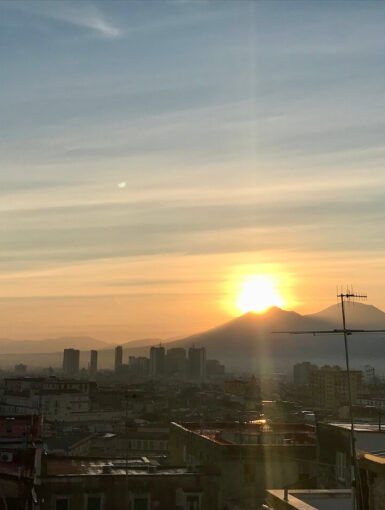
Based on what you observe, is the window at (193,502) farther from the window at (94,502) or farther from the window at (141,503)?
the window at (94,502)

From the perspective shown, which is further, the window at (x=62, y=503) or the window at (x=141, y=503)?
the window at (x=141, y=503)

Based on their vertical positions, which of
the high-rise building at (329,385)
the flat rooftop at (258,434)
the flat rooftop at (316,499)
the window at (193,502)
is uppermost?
the high-rise building at (329,385)

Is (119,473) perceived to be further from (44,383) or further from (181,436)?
(44,383)

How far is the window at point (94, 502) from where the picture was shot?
2044 centimetres

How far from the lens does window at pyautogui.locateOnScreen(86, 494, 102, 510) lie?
20.4 meters

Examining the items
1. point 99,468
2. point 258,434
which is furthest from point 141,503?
point 258,434

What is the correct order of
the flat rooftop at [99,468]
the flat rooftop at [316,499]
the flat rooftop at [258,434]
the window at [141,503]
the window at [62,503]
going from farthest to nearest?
the flat rooftop at [258,434] < the flat rooftop at [99,468] < the window at [141,503] < the window at [62,503] < the flat rooftop at [316,499]

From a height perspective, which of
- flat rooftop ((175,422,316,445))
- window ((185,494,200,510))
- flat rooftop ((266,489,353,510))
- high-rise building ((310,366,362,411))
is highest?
high-rise building ((310,366,362,411))

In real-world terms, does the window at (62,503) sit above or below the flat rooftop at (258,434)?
below

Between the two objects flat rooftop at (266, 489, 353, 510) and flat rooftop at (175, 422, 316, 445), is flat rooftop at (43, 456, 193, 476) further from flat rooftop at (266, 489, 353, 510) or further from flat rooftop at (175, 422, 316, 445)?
flat rooftop at (266, 489, 353, 510)

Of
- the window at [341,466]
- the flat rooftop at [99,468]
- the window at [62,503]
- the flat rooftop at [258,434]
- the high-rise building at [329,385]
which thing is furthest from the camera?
the high-rise building at [329,385]

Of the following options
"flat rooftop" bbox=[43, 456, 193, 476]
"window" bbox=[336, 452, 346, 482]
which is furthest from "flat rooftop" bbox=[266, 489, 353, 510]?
"flat rooftop" bbox=[43, 456, 193, 476]

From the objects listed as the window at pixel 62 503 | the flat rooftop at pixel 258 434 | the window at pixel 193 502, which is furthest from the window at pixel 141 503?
the flat rooftop at pixel 258 434

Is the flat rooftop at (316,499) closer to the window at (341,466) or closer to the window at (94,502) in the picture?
the window at (341,466)
